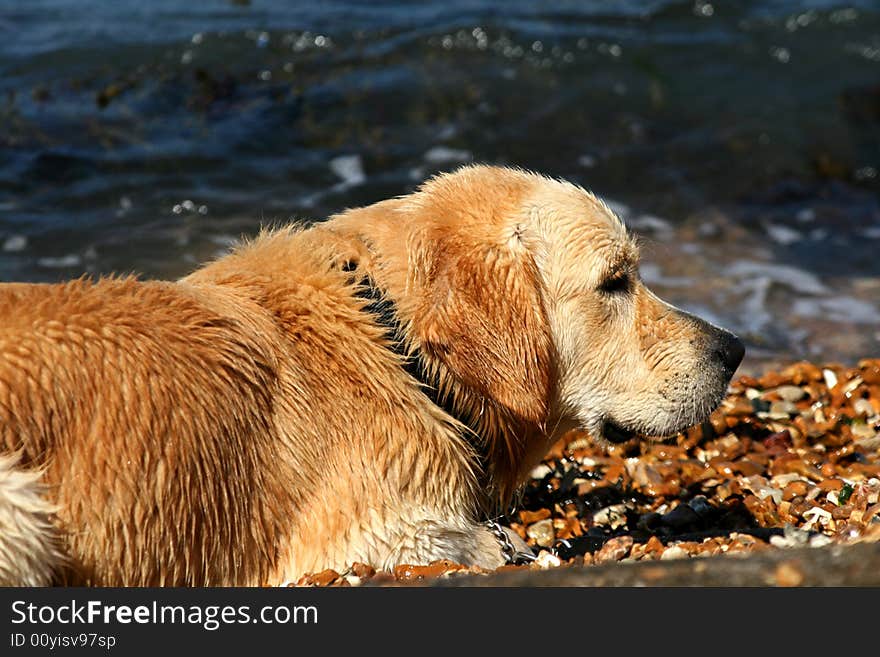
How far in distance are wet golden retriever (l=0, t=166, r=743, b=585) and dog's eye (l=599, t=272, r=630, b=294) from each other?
12 mm

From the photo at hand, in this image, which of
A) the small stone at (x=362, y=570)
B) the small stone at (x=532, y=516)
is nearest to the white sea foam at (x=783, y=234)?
the small stone at (x=532, y=516)

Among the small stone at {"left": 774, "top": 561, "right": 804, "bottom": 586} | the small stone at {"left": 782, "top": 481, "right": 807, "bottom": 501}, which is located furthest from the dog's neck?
the small stone at {"left": 782, "top": 481, "right": 807, "bottom": 501}

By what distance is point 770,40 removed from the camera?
14.3 metres

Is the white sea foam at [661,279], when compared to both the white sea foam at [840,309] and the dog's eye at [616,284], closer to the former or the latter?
the white sea foam at [840,309]

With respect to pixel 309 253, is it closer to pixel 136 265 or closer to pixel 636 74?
pixel 136 265

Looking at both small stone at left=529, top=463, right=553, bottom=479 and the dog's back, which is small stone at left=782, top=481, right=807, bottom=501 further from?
the dog's back

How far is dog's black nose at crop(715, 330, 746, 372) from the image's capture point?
4.67 meters

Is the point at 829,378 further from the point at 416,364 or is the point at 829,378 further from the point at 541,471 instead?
the point at 416,364

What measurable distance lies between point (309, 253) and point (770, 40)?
11703mm

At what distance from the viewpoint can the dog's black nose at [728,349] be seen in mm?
4668

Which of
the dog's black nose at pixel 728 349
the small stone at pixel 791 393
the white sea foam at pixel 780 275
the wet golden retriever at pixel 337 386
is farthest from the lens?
the white sea foam at pixel 780 275
